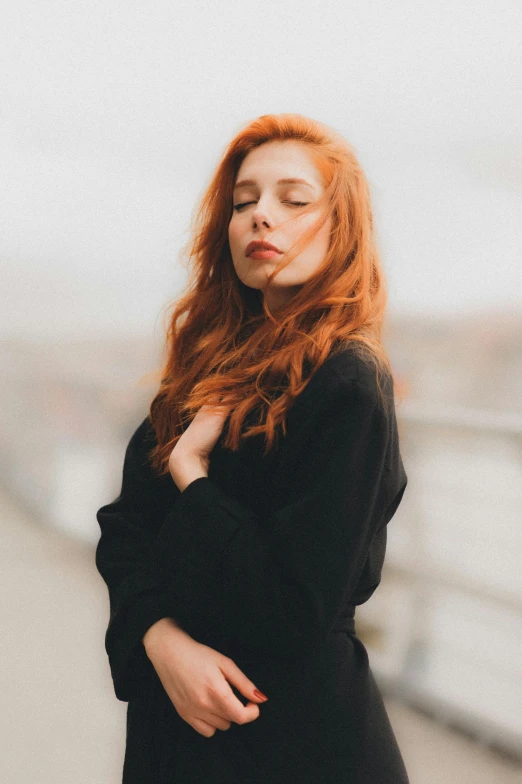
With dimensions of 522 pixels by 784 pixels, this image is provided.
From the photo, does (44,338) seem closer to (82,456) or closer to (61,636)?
(82,456)

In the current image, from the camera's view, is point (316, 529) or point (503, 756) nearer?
point (316, 529)

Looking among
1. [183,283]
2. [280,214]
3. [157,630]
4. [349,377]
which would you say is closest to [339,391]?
[349,377]

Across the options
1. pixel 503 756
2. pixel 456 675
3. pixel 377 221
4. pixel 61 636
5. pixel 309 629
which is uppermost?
pixel 377 221

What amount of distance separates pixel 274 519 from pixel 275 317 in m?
0.36

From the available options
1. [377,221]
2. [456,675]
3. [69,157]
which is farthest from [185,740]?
[69,157]

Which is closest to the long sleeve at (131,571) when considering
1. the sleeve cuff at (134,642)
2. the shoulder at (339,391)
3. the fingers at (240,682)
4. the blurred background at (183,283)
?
the sleeve cuff at (134,642)

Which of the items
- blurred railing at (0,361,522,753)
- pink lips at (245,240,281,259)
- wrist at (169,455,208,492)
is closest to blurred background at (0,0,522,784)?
blurred railing at (0,361,522,753)

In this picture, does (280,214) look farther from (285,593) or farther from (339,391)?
(285,593)

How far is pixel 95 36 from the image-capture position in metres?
1.45

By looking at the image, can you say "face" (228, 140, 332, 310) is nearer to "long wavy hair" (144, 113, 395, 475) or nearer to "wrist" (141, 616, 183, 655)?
"long wavy hair" (144, 113, 395, 475)

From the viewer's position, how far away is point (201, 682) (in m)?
0.85

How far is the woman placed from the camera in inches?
32.0

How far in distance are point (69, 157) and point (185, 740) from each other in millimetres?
1217

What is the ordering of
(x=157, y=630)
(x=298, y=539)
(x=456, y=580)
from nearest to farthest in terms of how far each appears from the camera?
(x=298, y=539) → (x=157, y=630) → (x=456, y=580)
